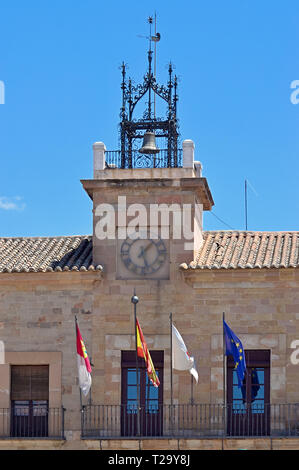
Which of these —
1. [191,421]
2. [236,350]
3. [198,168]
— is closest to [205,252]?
[198,168]

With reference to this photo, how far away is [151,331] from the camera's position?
71.1m

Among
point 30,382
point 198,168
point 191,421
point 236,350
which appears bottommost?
point 191,421

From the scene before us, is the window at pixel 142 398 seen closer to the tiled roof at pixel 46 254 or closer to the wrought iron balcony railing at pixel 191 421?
the wrought iron balcony railing at pixel 191 421

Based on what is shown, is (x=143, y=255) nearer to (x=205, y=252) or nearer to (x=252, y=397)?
(x=205, y=252)

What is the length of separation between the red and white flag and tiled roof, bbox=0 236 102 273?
241 cm

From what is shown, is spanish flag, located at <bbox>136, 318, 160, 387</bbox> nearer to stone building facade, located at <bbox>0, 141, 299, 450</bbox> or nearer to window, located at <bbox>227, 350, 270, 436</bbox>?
stone building facade, located at <bbox>0, 141, 299, 450</bbox>

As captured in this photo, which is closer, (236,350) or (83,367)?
(236,350)

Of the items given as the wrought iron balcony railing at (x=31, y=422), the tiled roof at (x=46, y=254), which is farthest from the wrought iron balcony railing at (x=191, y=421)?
the tiled roof at (x=46, y=254)

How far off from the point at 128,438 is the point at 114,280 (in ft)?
12.9

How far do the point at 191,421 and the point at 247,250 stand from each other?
4.57 meters

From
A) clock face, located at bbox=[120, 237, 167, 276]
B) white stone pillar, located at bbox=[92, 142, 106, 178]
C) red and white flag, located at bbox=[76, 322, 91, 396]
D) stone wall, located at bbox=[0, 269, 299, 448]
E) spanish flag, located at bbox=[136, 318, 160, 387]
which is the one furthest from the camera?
white stone pillar, located at bbox=[92, 142, 106, 178]

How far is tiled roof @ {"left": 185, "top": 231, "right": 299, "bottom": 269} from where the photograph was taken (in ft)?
233

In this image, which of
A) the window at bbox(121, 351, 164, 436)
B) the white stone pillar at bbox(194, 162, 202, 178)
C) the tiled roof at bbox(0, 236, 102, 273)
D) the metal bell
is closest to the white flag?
the window at bbox(121, 351, 164, 436)
